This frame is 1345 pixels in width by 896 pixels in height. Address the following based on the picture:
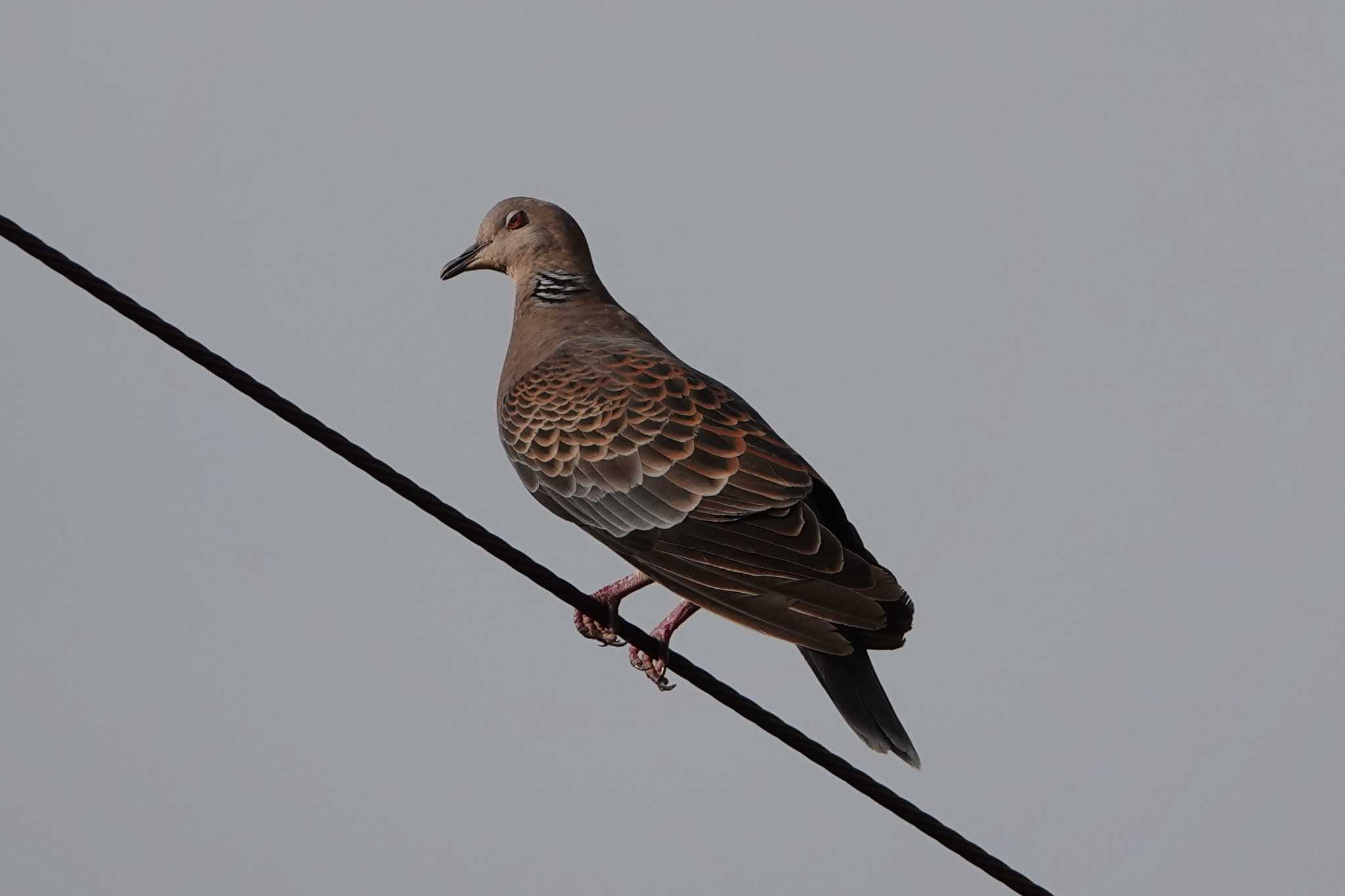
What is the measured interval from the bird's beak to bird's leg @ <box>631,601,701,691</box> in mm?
2934

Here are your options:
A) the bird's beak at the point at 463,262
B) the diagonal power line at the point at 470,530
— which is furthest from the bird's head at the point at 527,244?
the diagonal power line at the point at 470,530

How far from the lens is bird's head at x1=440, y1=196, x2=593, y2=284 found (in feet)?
30.1

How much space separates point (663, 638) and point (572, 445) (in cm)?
107

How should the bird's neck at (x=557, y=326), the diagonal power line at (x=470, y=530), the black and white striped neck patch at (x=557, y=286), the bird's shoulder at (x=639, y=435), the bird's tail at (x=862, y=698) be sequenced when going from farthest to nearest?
the black and white striped neck patch at (x=557, y=286), the bird's neck at (x=557, y=326), the bird's shoulder at (x=639, y=435), the bird's tail at (x=862, y=698), the diagonal power line at (x=470, y=530)

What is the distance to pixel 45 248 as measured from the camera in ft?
14.0

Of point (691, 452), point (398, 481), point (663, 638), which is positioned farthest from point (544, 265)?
point (398, 481)

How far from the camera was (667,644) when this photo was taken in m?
6.84

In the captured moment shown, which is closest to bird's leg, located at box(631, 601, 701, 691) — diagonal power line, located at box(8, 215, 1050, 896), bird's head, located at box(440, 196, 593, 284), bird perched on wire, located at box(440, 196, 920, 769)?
bird perched on wire, located at box(440, 196, 920, 769)

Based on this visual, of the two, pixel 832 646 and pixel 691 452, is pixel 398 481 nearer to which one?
pixel 832 646

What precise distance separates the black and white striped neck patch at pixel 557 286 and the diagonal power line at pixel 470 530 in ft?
11.9

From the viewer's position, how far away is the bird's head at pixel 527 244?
9.16 meters

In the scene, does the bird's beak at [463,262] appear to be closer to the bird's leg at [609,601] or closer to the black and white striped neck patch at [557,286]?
the black and white striped neck patch at [557,286]

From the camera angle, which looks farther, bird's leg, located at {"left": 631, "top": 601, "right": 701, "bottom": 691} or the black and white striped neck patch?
the black and white striped neck patch

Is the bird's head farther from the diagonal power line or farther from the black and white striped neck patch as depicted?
the diagonal power line
